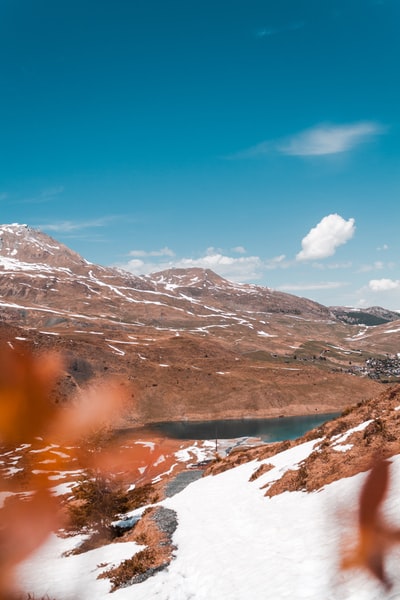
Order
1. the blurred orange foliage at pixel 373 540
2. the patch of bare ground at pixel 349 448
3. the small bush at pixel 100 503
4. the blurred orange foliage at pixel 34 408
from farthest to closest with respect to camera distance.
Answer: the small bush at pixel 100 503 → the patch of bare ground at pixel 349 448 → the blurred orange foliage at pixel 34 408 → the blurred orange foliage at pixel 373 540

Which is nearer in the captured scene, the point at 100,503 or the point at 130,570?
the point at 130,570

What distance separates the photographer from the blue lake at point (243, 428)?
6171 inches

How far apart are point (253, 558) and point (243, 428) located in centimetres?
15996

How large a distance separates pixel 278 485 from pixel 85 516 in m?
20.9

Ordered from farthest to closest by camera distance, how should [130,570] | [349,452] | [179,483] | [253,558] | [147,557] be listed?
[179,483]
[349,452]
[147,557]
[130,570]
[253,558]

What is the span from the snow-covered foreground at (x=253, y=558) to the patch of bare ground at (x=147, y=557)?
593 mm

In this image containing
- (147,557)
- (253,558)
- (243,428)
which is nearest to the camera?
(253,558)

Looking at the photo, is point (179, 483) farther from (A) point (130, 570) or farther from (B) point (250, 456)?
(A) point (130, 570)

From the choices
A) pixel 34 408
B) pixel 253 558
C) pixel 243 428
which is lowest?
pixel 243 428

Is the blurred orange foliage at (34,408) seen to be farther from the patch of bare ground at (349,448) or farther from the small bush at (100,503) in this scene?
the patch of bare ground at (349,448)

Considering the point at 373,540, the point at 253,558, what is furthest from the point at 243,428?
the point at 373,540

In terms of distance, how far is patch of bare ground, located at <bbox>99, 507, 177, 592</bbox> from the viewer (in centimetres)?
2062

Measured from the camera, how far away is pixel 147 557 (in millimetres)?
22406

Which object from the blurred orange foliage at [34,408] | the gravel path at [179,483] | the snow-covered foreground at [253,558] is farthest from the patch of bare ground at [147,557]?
the gravel path at [179,483]
